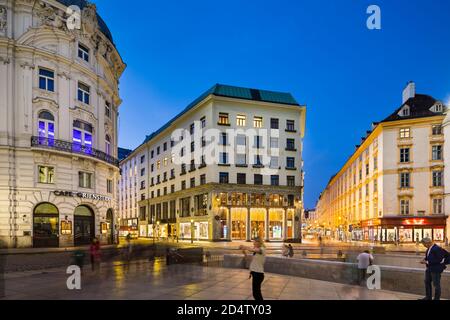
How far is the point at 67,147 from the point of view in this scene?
3378cm

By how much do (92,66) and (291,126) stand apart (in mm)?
30293

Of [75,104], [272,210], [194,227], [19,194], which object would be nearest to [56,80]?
[75,104]

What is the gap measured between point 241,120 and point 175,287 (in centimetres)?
4131

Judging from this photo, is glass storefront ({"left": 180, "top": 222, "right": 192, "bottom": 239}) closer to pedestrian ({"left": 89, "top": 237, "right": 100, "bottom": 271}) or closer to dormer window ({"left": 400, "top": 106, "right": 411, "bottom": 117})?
dormer window ({"left": 400, "top": 106, "right": 411, "bottom": 117})

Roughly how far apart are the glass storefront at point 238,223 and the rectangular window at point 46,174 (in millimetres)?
24986

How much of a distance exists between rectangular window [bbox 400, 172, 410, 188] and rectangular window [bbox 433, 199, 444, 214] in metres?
3.95

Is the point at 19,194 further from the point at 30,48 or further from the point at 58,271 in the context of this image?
the point at 58,271

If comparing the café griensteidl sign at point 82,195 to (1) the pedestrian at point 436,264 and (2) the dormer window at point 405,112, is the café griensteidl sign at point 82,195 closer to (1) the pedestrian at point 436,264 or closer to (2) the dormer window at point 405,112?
(1) the pedestrian at point 436,264

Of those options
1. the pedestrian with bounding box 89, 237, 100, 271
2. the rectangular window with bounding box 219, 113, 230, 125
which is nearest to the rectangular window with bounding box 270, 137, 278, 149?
the rectangular window with bounding box 219, 113, 230, 125

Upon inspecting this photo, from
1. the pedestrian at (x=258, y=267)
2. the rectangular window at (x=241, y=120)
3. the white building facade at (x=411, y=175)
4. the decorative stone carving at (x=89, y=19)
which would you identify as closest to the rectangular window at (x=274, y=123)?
the rectangular window at (x=241, y=120)

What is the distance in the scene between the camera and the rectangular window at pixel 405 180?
47.2 metres

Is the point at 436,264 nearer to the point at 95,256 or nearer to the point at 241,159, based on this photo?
the point at 95,256

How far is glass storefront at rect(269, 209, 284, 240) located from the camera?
5072 centimetres
